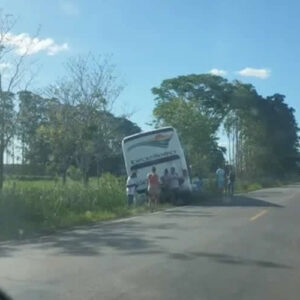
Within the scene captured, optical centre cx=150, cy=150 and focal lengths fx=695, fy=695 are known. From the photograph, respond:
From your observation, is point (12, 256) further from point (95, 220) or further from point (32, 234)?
point (95, 220)

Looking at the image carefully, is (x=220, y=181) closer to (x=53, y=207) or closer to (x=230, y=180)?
(x=230, y=180)

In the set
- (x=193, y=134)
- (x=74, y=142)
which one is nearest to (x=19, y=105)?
(x=74, y=142)

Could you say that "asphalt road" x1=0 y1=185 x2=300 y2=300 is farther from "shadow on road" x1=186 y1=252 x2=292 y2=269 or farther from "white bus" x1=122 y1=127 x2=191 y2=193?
"white bus" x1=122 y1=127 x2=191 y2=193

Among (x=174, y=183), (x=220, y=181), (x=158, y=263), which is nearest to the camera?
(x=158, y=263)

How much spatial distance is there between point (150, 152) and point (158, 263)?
60.6 ft

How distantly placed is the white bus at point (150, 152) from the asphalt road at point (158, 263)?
35.4 ft

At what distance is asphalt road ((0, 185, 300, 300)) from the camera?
9227 millimetres

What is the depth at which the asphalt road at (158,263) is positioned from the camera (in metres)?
9.23

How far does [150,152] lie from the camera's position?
98.6 feet

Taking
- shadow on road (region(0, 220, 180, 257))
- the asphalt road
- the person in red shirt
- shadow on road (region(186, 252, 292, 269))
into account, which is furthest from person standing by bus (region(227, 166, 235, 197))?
shadow on road (region(186, 252, 292, 269))

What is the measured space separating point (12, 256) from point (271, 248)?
5.11 m

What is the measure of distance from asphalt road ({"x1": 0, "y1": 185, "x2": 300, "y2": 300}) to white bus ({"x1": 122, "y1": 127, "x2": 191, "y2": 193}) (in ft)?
35.4

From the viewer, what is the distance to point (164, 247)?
13.9 metres

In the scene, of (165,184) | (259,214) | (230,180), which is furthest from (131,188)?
(230,180)
